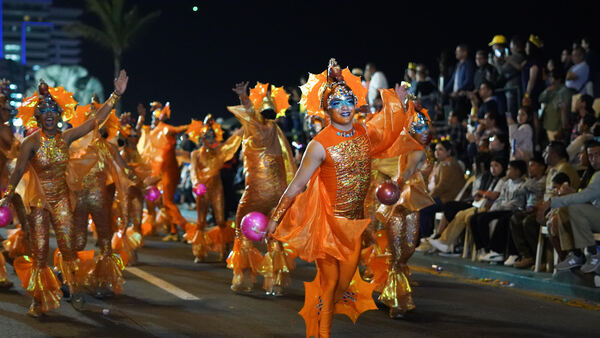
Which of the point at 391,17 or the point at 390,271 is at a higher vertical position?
the point at 391,17

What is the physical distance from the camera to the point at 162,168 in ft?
54.3

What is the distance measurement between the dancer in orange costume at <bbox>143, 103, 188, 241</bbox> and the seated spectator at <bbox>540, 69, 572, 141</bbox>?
702 centimetres

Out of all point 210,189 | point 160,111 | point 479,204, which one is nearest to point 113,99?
point 210,189

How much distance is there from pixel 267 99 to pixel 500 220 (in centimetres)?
401

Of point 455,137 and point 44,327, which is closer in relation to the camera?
point 44,327

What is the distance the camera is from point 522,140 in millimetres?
13672

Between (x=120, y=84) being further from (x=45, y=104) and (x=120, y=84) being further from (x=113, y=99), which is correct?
(x=45, y=104)

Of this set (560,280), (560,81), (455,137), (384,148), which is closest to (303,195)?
(384,148)

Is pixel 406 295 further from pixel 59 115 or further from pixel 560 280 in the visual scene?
pixel 59 115

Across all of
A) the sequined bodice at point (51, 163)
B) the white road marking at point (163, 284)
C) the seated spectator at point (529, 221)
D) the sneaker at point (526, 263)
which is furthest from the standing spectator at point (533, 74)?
the sequined bodice at point (51, 163)

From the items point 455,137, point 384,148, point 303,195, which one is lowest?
point 303,195

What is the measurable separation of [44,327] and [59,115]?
2238mm

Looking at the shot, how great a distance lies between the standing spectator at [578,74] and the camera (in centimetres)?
1389

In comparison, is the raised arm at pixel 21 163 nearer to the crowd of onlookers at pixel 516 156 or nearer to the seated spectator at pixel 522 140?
the crowd of onlookers at pixel 516 156
